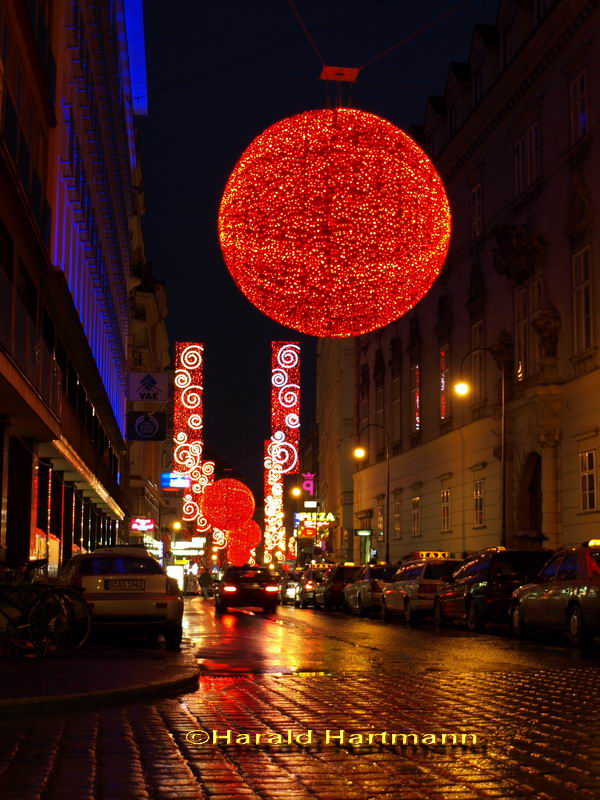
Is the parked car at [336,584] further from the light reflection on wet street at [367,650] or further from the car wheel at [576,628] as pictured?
the car wheel at [576,628]

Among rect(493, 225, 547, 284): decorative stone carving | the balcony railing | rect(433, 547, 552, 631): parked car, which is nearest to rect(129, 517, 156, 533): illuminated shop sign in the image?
Result: rect(493, 225, 547, 284): decorative stone carving

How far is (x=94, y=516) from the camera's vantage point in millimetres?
54250

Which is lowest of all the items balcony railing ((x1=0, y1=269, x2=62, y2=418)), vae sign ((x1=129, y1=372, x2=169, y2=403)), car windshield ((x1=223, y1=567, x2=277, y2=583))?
car windshield ((x1=223, y1=567, x2=277, y2=583))

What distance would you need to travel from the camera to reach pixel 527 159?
38.9 metres

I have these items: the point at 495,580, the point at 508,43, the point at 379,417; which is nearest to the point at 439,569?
the point at 495,580

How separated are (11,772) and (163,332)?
112383mm

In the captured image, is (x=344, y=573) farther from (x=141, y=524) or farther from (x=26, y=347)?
(x=141, y=524)

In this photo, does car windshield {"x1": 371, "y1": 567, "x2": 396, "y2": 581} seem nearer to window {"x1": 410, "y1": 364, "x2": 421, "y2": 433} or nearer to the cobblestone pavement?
window {"x1": 410, "y1": 364, "x2": 421, "y2": 433}

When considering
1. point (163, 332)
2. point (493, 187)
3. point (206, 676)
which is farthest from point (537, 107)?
point (163, 332)

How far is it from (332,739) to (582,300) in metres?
26.8

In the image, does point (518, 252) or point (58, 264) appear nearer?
point (58, 264)

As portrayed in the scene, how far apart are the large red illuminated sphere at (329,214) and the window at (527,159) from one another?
17719 millimetres

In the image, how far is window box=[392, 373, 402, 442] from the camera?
5575cm

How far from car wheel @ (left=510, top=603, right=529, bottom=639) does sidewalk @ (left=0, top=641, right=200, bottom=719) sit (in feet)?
28.1
